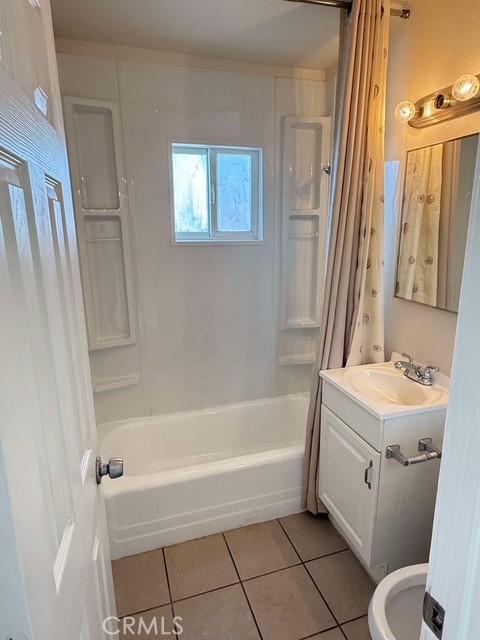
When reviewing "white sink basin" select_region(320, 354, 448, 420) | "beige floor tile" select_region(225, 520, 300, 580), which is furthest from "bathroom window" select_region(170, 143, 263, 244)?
"beige floor tile" select_region(225, 520, 300, 580)

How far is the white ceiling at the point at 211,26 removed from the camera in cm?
165

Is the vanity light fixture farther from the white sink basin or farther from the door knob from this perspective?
the door knob

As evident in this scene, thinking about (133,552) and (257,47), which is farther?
(257,47)

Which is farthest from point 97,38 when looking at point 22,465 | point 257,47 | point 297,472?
point 297,472

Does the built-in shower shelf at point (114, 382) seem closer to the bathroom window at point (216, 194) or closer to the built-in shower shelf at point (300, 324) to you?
the bathroom window at point (216, 194)

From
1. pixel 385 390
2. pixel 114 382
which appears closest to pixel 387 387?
pixel 385 390

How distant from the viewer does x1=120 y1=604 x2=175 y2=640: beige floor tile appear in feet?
4.84

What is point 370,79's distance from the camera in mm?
1626

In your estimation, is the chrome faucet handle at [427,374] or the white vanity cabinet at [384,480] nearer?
the white vanity cabinet at [384,480]

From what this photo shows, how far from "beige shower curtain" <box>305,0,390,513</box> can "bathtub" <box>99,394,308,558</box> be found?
219mm

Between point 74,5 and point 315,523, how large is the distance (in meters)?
2.71

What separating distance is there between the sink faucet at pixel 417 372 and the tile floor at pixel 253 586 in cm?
92

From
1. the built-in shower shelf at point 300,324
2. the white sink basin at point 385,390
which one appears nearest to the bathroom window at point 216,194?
the built-in shower shelf at point 300,324

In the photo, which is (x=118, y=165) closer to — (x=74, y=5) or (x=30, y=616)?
(x=74, y=5)
